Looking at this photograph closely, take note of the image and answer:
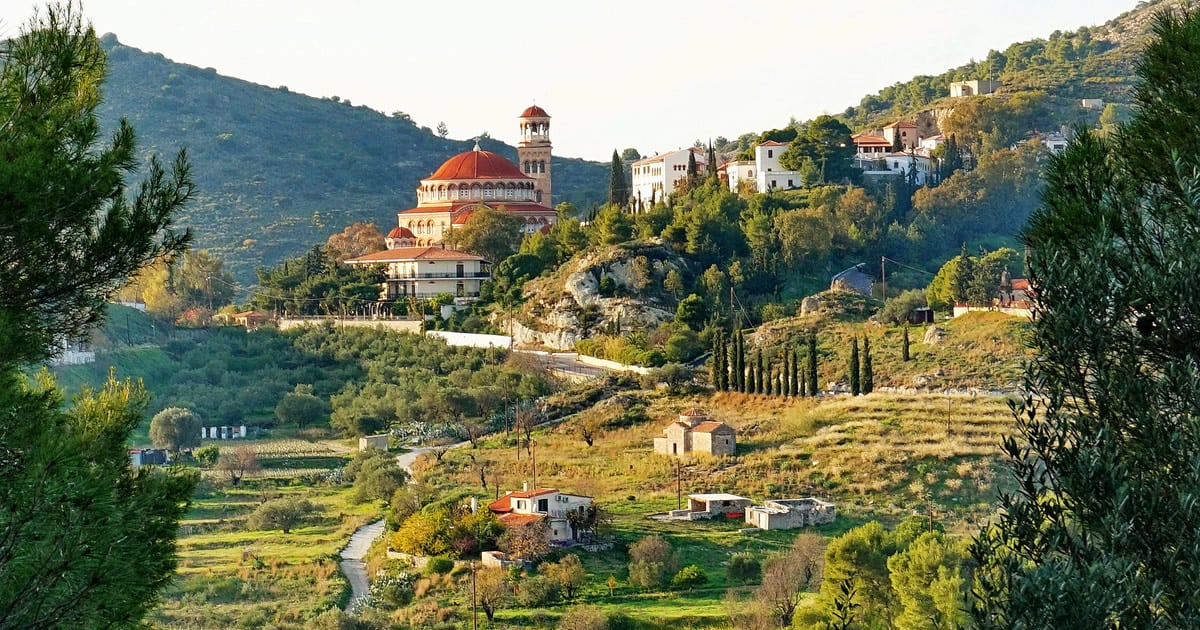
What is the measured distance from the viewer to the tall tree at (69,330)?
359 inches

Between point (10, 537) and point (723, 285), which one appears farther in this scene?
point (723, 285)

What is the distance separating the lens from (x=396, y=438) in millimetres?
46750

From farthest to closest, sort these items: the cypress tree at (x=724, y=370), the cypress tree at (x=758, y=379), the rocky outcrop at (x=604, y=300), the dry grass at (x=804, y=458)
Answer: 1. the rocky outcrop at (x=604, y=300)
2. the cypress tree at (x=724, y=370)
3. the cypress tree at (x=758, y=379)
4. the dry grass at (x=804, y=458)

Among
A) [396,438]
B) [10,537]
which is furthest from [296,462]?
[10,537]

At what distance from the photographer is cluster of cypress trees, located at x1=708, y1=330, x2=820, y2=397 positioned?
43219 millimetres

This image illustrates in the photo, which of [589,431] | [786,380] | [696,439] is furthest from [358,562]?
[786,380]

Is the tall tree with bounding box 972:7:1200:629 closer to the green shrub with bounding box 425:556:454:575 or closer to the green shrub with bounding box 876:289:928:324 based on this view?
the green shrub with bounding box 425:556:454:575

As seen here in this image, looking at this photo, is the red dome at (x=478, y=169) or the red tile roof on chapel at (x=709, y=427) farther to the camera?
the red dome at (x=478, y=169)

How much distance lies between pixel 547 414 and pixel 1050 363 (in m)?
38.0

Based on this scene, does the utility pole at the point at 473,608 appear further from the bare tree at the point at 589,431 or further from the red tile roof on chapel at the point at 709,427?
the bare tree at the point at 589,431

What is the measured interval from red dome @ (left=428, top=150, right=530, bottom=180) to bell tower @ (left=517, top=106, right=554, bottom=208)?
2290 mm

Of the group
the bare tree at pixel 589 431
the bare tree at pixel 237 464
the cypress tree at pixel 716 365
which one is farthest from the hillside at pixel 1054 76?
the bare tree at pixel 237 464

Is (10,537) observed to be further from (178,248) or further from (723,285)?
(723,285)

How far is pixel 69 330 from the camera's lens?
36.8 feet
